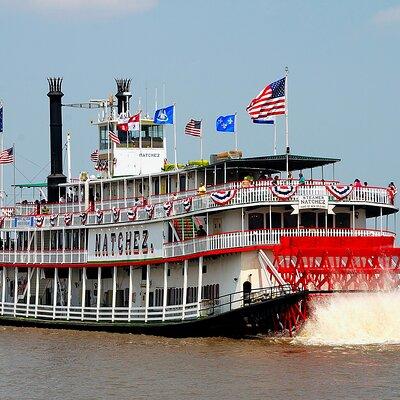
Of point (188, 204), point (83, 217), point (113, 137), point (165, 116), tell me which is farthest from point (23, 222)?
point (188, 204)

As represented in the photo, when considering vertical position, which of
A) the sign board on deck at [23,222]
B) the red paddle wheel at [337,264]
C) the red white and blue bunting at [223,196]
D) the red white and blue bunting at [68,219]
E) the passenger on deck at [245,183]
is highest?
the passenger on deck at [245,183]

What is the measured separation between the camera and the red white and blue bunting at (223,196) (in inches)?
1555

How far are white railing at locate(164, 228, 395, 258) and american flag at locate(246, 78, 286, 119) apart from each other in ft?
13.1

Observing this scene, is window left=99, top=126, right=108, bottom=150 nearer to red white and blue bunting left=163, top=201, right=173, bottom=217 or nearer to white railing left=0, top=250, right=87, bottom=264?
white railing left=0, top=250, right=87, bottom=264

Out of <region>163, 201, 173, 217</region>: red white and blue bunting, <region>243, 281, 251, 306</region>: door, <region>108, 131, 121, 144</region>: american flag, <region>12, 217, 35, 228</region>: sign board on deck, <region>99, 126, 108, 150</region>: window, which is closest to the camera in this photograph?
<region>243, 281, 251, 306</region>: door

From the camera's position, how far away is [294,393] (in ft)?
97.8

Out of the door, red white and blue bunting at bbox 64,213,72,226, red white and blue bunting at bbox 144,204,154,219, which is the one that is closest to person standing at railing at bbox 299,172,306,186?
the door

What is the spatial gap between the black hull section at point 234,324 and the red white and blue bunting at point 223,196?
3431 millimetres

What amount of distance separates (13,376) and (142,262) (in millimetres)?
10145

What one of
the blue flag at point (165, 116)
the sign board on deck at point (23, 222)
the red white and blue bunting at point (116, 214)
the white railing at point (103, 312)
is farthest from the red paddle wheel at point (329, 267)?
the sign board on deck at point (23, 222)

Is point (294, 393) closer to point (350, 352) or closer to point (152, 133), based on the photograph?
point (350, 352)

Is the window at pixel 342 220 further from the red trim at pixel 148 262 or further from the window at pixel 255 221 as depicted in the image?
the red trim at pixel 148 262

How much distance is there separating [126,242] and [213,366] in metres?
11.5

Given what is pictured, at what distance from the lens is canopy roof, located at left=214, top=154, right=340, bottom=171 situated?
41.3 meters
